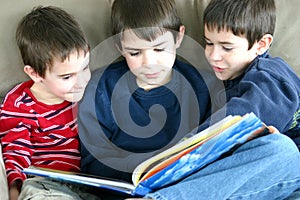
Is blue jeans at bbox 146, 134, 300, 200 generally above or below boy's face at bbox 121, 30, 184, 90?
below

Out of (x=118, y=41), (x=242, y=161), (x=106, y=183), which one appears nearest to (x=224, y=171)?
(x=242, y=161)

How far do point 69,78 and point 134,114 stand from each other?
0.24m

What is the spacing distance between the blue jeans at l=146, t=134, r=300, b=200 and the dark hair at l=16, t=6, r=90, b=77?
549 mm

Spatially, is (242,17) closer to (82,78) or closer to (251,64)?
(251,64)

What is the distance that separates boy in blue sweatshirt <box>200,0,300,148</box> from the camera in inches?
54.5

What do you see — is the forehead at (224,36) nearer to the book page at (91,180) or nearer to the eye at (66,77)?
the eye at (66,77)

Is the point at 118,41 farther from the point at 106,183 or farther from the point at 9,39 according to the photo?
the point at 106,183

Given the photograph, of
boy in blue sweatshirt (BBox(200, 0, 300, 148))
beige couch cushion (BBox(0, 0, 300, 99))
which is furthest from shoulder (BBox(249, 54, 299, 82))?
beige couch cushion (BBox(0, 0, 300, 99))

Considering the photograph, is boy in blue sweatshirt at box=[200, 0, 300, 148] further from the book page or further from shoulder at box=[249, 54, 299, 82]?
the book page

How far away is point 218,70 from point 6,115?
703mm

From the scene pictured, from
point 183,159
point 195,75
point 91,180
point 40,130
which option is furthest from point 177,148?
point 40,130

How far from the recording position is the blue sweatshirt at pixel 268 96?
137 centimetres

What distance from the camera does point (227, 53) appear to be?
1.51m

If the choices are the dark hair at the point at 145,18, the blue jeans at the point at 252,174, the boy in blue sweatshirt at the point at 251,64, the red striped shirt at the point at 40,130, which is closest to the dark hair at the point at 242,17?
the boy in blue sweatshirt at the point at 251,64
